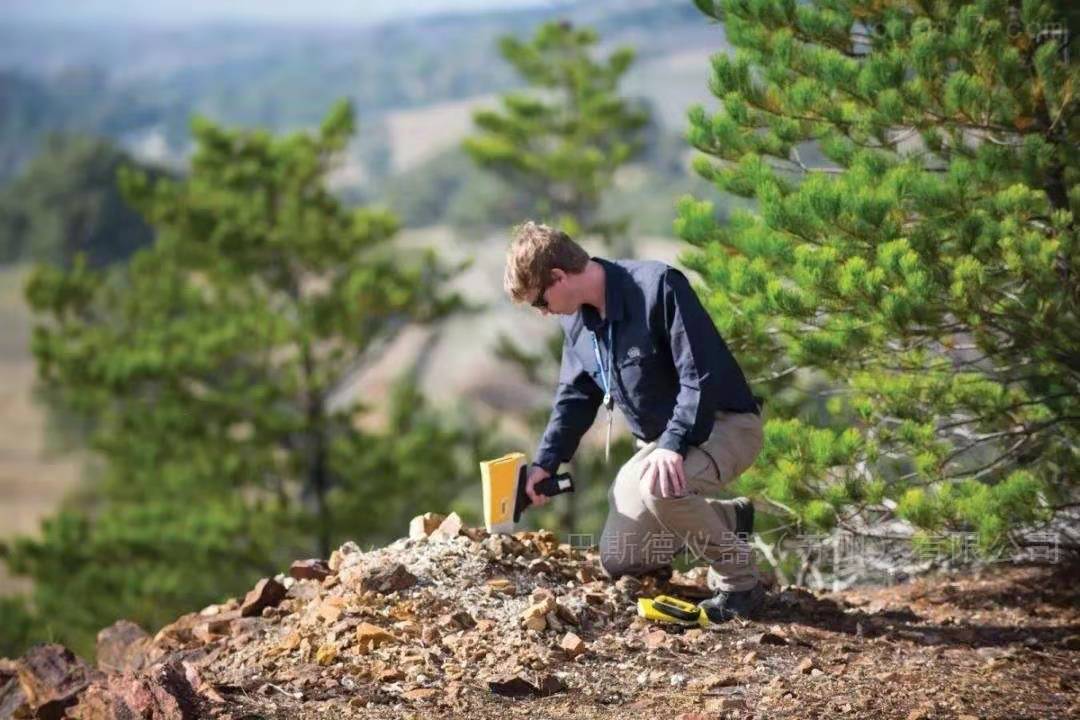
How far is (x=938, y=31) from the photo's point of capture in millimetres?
5781

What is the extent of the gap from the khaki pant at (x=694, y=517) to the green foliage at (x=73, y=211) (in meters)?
42.5

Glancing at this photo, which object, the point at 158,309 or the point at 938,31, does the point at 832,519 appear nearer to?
the point at 938,31

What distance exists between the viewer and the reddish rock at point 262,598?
545cm

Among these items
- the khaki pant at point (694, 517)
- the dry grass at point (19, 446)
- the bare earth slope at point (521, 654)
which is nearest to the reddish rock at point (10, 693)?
the bare earth slope at point (521, 654)

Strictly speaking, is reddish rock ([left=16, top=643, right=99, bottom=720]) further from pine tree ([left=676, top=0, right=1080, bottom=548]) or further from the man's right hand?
pine tree ([left=676, top=0, right=1080, bottom=548])

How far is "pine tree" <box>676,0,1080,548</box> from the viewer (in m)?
5.49

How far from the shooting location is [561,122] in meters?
24.9

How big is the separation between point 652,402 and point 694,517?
43 cm

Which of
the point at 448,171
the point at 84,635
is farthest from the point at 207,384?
the point at 448,171

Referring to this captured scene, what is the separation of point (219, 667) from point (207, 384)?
1526 cm

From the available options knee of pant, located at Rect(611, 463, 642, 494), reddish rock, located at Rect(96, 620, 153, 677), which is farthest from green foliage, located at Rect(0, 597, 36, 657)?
knee of pant, located at Rect(611, 463, 642, 494)

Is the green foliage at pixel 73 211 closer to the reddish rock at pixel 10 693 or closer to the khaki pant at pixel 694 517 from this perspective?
the reddish rock at pixel 10 693

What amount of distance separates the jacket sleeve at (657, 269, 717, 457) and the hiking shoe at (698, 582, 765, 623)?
0.77 meters

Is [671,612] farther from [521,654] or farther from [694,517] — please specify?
[521,654]
